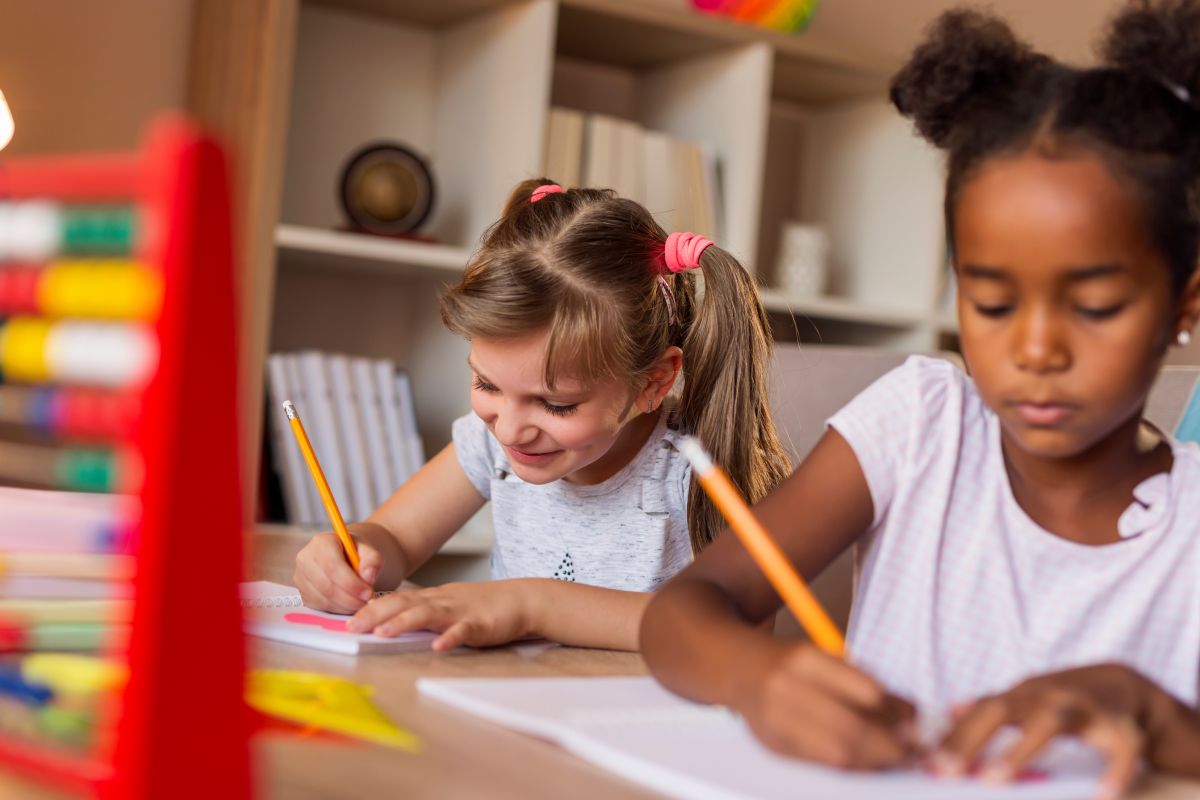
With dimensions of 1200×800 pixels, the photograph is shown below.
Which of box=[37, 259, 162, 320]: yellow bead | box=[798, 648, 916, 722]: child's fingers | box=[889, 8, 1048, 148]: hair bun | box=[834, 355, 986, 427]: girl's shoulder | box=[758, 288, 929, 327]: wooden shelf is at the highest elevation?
box=[889, 8, 1048, 148]: hair bun

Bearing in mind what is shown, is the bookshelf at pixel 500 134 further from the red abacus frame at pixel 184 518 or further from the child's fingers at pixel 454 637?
the red abacus frame at pixel 184 518

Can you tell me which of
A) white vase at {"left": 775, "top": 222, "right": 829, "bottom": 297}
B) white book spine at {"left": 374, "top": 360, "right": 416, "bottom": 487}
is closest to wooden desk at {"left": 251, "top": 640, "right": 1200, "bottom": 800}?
white book spine at {"left": 374, "top": 360, "right": 416, "bottom": 487}

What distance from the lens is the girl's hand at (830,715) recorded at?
0.58 metres

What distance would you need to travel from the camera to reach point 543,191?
143 cm

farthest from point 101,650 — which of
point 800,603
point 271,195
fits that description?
point 271,195

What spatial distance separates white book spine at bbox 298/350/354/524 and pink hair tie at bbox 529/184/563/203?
897 millimetres

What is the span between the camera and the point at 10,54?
207 centimetres

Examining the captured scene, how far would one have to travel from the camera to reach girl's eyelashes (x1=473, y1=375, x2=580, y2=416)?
4.17 ft

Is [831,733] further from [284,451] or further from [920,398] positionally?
[284,451]

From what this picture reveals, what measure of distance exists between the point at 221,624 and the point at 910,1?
9.25 feet

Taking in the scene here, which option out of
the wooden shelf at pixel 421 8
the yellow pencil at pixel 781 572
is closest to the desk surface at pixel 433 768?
the yellow pencil at pixel 781 572

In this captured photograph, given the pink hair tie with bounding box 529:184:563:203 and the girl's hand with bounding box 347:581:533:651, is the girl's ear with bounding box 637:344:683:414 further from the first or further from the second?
the girl's hand with bounding box 347:581:533:651

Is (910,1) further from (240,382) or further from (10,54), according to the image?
(240,382)

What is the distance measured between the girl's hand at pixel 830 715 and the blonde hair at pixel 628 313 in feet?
2.17
